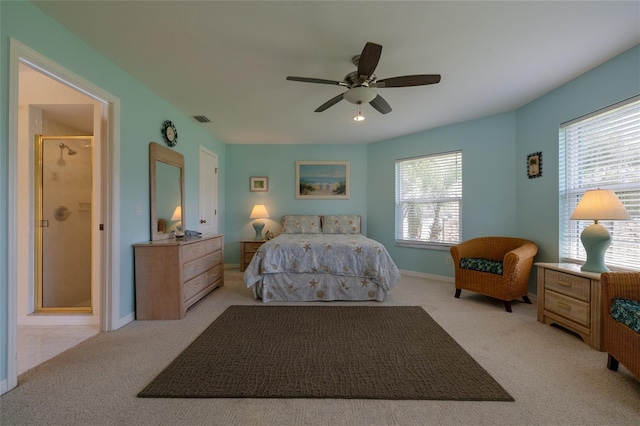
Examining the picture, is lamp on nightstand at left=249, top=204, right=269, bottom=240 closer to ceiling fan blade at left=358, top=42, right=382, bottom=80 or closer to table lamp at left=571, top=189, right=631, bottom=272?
ceiling fan blade at left=358, top=42, right=382, bottom=80

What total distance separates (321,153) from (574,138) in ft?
12.0

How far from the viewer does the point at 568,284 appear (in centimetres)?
229

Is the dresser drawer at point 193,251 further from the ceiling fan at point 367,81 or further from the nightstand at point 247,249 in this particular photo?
the ceiling fan at point 367,81

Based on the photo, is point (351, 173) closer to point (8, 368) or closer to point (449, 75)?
point (449, 75)

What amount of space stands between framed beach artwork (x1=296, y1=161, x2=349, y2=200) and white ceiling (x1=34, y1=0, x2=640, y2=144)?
2.01 m

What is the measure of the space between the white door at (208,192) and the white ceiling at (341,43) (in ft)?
4.15

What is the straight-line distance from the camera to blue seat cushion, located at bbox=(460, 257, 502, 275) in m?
2.98

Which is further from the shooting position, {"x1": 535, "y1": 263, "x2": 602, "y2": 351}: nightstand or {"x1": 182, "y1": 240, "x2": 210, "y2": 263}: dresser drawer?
{"x1": 182, "y1": 240, "x2": 210, "y2": 263}: dresser drawer

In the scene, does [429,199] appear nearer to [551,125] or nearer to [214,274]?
[551,125]

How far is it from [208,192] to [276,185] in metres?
1.31

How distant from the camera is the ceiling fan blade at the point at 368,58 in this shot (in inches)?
69.9

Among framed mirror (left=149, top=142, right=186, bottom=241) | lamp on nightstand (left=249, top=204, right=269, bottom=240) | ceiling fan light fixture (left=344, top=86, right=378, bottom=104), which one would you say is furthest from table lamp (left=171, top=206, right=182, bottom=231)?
ceiling fan light fixture (left=344, top=86, right=378, bottom=104)

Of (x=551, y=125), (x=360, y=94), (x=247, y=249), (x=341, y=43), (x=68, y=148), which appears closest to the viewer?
(x=341, y=43)

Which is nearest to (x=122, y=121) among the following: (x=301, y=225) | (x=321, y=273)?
(x=321, y=273)
